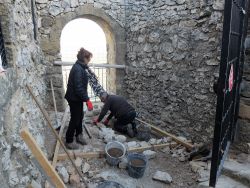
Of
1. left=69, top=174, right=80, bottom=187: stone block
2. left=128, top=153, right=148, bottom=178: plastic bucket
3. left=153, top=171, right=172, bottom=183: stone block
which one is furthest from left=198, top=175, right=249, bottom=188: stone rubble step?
left=69, top=174, right=80, bottom=187: stone block

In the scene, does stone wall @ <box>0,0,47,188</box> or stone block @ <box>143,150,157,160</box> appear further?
stone block @ <box>143,150,157,160</box>

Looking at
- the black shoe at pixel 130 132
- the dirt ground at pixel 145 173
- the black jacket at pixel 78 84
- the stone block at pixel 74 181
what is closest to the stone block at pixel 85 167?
the dirt ground at pixel 145 173

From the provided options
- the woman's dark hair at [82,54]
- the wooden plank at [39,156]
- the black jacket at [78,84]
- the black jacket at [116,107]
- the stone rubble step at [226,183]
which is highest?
the woman's dark hair at [82,54]

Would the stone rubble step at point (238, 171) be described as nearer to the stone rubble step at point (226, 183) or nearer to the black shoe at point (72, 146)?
the stone rubble step at point (226, 183)

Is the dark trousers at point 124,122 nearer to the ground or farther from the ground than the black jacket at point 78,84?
nearer to the ground

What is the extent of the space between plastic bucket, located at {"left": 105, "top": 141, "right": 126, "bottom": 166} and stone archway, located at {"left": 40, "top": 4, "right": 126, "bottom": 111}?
2488mm

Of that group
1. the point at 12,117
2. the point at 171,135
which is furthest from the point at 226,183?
the point at 12,117

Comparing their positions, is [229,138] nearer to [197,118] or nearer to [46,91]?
[197,118]

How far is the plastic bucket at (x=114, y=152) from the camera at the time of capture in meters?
3.74

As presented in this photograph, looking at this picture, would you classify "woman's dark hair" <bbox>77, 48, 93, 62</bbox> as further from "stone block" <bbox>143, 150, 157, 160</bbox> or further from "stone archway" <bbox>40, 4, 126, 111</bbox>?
"stone archway" <bbox>40, 4, 126, 111</bbox>

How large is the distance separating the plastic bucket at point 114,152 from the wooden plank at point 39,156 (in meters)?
1.78

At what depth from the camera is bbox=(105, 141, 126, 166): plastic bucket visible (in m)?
3.74

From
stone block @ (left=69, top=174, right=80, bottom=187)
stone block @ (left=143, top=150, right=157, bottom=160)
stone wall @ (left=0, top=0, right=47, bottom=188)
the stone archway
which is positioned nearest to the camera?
stone wall @ (left=0, top=0, right=47, bottom=188)

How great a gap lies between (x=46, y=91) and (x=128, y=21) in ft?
8.77
